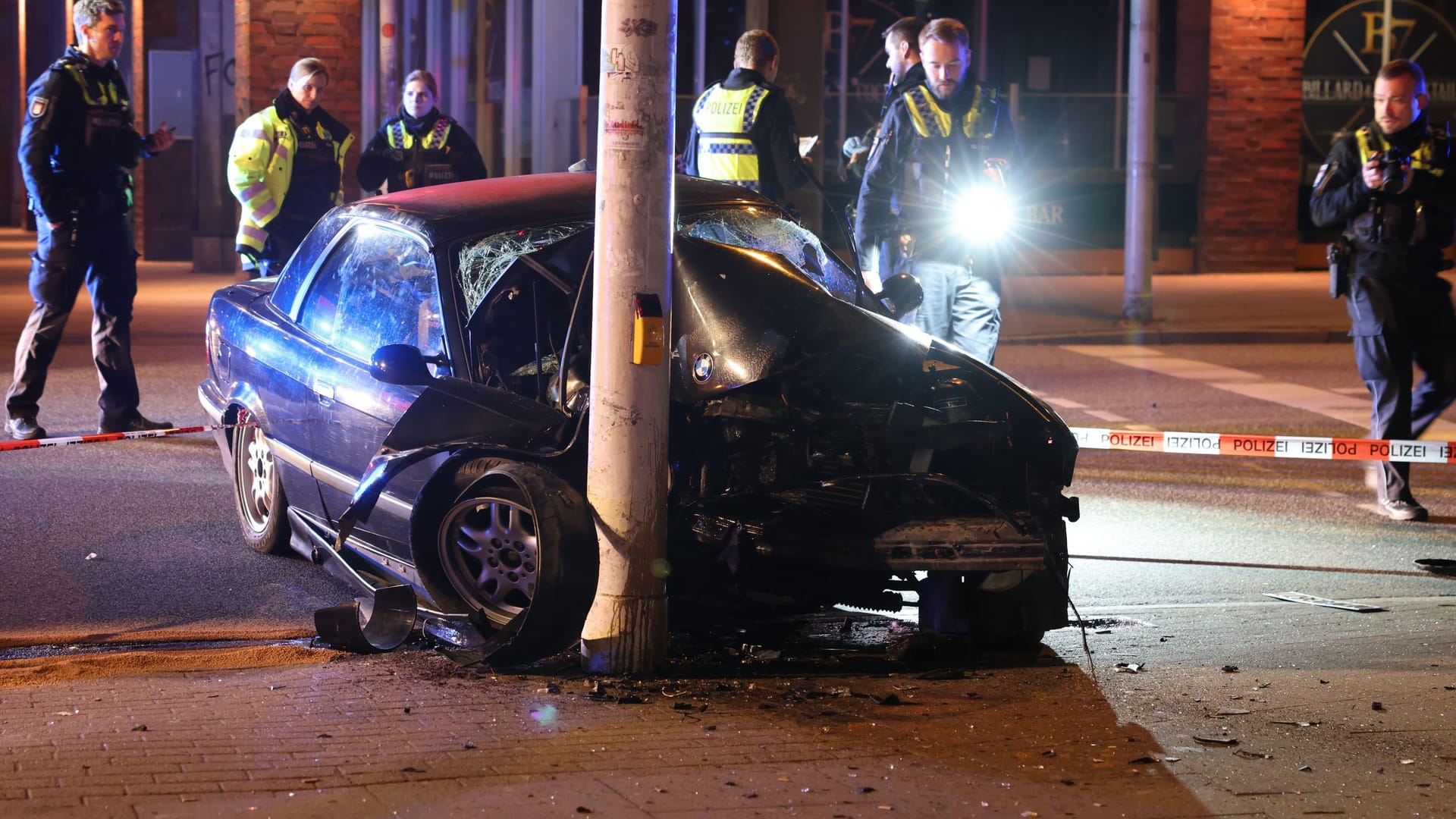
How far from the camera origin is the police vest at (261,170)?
10641 millimetres

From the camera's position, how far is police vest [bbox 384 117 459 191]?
11.5 m

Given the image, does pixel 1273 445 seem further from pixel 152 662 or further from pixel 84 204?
pixel 84 204

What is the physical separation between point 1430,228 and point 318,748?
5910mm

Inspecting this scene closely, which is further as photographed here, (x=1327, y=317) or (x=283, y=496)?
(x=1327, y=317)

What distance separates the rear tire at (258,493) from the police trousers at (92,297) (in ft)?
9.75

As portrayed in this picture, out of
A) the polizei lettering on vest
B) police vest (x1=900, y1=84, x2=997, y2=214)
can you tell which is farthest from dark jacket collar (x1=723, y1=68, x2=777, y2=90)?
police vest (x1=900, y1=84, x2=997, y2=214)

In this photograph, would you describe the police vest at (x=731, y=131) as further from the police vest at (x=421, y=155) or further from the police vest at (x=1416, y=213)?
the police vest at (x=1416, y=213)

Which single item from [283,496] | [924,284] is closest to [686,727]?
[283,496]

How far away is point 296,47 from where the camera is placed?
876 inches

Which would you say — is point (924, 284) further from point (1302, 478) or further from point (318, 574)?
point (318, 574)

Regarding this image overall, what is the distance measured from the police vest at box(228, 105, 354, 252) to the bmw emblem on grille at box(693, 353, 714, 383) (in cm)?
556

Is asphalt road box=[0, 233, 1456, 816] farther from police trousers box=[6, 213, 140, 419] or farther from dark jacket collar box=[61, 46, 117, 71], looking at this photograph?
dark jacket collar box=[61, 46, 117, 71]

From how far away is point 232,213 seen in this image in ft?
77.0

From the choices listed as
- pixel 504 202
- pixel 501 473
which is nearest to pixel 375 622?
pixel 501 473
